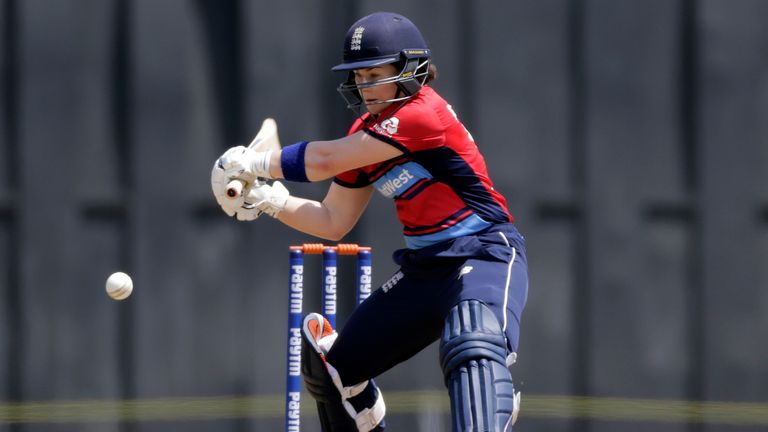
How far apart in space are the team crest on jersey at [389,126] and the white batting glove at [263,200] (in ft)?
1.24

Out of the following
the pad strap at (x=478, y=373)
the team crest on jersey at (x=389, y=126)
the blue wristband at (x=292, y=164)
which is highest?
the team crest on jersey at (x=389, y=126)

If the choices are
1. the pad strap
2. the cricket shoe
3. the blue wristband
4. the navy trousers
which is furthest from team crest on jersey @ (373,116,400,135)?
the cricket shoe

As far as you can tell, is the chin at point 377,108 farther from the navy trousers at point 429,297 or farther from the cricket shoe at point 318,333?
the cricket shoe at point 318,333

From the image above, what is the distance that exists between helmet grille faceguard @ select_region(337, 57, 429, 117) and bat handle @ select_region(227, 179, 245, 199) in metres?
0.39

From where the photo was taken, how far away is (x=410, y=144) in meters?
3.38

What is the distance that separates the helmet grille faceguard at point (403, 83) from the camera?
343cm

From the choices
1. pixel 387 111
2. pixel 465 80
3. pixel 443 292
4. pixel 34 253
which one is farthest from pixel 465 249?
pixel 34 253

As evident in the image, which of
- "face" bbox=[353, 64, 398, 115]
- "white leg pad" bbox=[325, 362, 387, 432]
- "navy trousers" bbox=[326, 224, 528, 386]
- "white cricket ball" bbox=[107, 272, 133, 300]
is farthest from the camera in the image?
"white cricket ball" bbox=[107, 272, 133, 300]

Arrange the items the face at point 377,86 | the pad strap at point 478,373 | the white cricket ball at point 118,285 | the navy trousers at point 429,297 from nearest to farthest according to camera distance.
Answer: the pad strap at point 478,373
the navy trousers at point 429,297
the face at point 377,86
the white cricket ball at point 118,285

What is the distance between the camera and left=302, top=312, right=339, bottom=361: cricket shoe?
364 cm

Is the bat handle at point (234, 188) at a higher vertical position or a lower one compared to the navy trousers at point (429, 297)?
higher

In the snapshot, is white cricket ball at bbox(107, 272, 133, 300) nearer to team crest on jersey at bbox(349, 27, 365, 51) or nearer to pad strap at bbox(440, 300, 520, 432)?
team crest on jersey at bbox(349, 27, 365, 51)

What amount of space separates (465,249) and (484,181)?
0.21m

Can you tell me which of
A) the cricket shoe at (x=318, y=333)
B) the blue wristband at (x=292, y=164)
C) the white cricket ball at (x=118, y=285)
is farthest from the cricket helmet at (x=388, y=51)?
the white cricket ball at (x=118, y=285)
